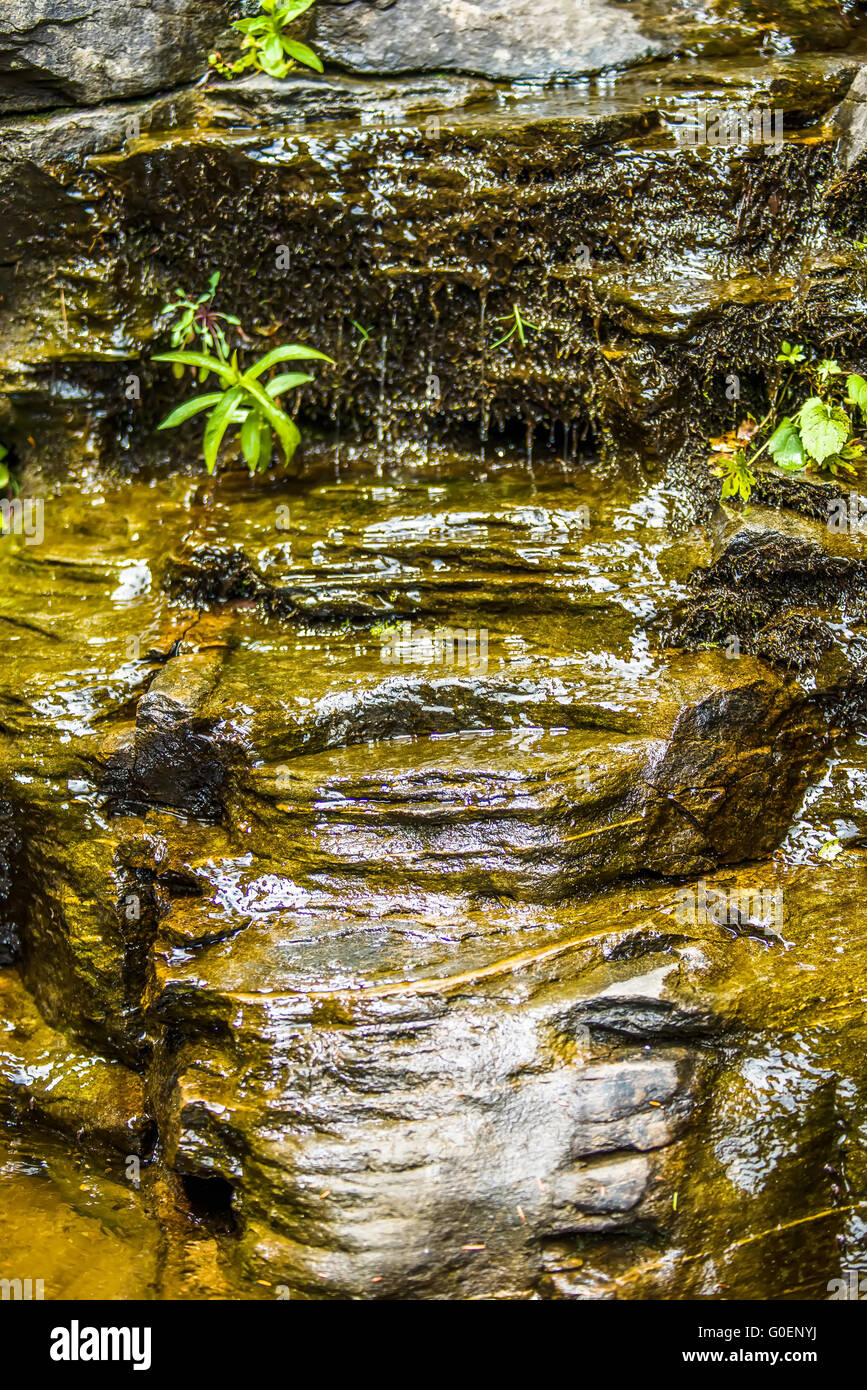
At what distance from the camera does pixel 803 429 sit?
4770mm

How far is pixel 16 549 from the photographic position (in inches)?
217

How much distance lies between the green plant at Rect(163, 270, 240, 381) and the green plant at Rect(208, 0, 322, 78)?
45.4 inches

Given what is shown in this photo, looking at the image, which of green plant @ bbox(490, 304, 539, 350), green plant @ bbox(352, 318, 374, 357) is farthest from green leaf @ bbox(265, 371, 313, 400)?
green plant @ bbox(490, 304, 539, 350)

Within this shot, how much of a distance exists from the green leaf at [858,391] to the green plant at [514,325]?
1.61 meters

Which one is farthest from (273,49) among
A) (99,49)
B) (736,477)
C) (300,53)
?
(736,477)

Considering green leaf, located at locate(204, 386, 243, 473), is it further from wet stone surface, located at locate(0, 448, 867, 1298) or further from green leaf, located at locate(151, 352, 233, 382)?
wet stone surface, located at locate(0, 448, 867, 1298)

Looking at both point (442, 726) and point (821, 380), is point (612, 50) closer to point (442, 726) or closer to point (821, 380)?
point (821, 380)

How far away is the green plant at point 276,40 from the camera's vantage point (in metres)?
5.44

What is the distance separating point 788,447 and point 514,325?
159 cm

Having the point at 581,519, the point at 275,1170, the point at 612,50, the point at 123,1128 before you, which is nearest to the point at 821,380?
the point at 581,519

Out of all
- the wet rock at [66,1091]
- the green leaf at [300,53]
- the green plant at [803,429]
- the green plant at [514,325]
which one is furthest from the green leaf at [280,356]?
the wet rock at [66,1091]

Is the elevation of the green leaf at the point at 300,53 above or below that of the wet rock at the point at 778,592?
above

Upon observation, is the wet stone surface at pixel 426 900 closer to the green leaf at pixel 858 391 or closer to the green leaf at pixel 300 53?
the green leaf at pixel 858 391

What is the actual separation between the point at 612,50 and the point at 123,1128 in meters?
5.91
